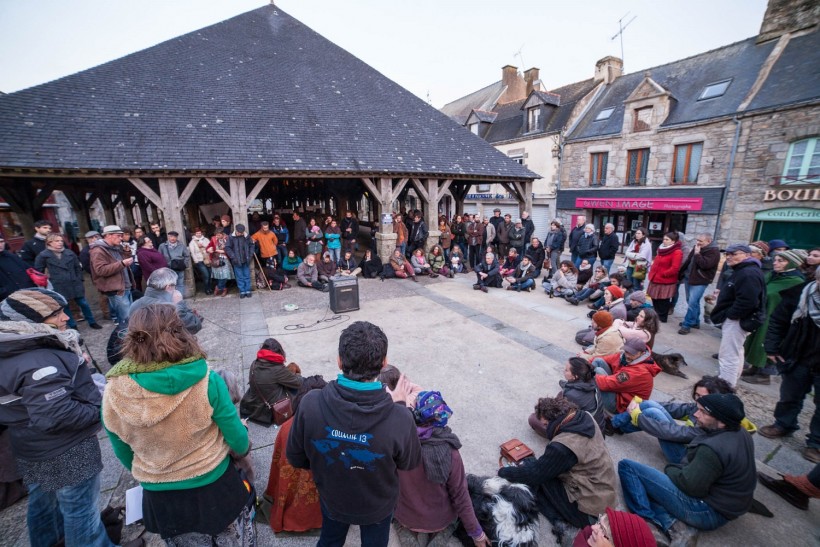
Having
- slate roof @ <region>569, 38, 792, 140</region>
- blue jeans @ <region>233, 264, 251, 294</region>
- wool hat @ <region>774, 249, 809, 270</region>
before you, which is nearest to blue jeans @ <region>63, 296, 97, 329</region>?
blue jeans @ <region>233, 264, 251, 294</region>

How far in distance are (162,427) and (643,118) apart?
1892cm

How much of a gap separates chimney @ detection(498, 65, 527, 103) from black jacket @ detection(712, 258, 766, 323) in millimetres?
23487

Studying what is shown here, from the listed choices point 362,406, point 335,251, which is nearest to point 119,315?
point 335,251

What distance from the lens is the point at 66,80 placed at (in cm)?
867

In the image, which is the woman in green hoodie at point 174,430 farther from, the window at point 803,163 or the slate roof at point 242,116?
the window at point 803,163

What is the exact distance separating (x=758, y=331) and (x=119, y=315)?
31.3ft

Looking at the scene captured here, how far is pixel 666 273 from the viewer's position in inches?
236

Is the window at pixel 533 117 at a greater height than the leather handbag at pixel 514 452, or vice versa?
the window at pixel 533 117

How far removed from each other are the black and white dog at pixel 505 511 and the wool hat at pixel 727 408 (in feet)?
4.37

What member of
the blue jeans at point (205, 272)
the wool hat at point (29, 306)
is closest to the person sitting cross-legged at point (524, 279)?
the blue jeans at point (205, 272)

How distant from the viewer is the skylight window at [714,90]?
1305cm

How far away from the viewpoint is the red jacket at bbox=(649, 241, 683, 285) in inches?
230

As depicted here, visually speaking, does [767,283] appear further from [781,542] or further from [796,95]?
[796,95]

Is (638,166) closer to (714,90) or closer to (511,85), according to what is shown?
(714,90)
